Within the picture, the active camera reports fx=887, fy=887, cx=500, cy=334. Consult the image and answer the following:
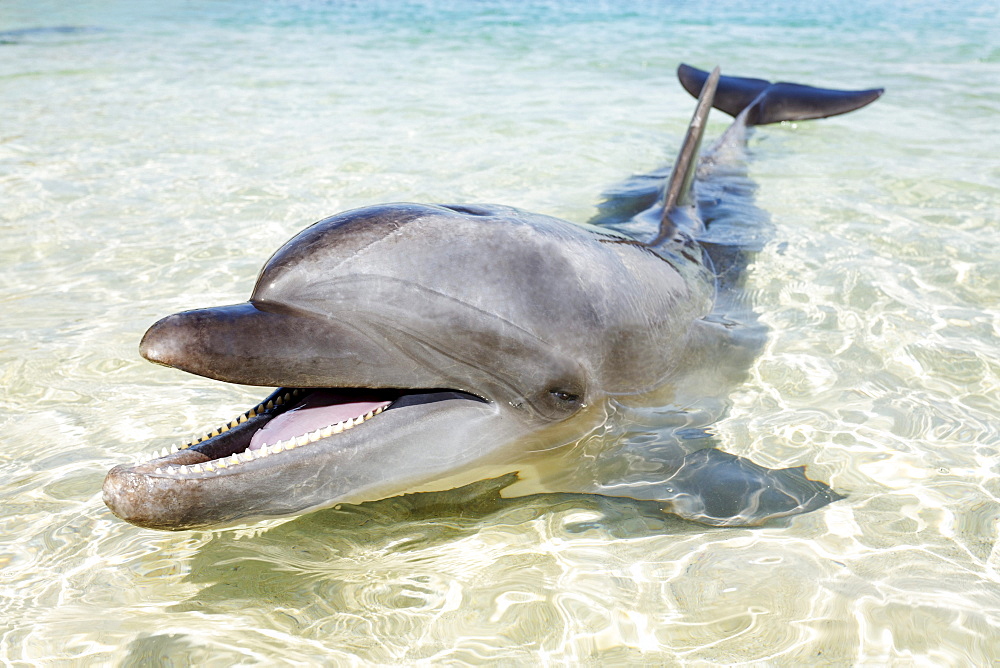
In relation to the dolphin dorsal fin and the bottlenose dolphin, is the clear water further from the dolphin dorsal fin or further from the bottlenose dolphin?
the dolphin dorsal fin

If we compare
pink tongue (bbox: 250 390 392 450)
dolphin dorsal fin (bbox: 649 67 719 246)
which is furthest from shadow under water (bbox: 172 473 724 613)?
dolphin dorsal fin (bbox: 649 67 719 246)

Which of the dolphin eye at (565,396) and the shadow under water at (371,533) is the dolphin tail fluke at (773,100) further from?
the shadow under water at (371,533)

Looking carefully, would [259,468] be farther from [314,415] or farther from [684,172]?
[684,172]

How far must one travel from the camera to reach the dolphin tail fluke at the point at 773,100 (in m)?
9.38

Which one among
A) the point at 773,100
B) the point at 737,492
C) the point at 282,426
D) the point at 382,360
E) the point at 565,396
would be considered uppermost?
the point at 773,100

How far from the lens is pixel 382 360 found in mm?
3270

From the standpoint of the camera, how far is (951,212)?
7.52 m

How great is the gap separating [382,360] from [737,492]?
5.12ft

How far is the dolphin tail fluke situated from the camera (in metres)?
9.38

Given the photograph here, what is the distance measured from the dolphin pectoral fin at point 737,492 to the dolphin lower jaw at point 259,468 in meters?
1.00

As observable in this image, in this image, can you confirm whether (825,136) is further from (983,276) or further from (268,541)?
(268,541)

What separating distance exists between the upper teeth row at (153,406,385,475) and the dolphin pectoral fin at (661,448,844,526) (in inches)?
51.4

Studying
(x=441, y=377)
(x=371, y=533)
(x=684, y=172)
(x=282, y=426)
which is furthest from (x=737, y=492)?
(x=684, y=172)

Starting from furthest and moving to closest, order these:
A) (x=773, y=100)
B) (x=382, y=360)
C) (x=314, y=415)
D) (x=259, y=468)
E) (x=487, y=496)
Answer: (x=773, y=100), (x=487, y=496), (x=314, y=415), (x=382, y=360), (x=259, y=468)
